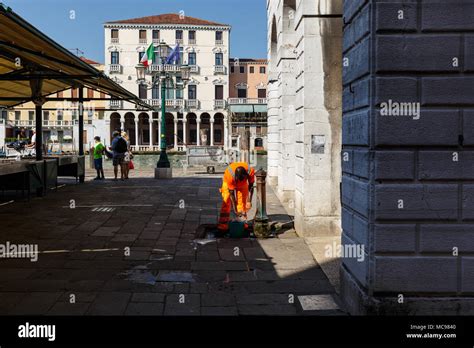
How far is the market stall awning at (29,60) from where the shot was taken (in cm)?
762

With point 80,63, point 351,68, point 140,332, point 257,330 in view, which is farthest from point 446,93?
point 80,63

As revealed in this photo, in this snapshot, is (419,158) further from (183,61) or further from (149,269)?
(183,61)

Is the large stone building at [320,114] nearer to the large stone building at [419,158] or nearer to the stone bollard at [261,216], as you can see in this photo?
the stone bollard at [261,216]

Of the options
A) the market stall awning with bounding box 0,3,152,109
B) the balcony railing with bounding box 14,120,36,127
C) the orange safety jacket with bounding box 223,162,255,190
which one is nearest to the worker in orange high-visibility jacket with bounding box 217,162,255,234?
the orange safety jacket with bounding box 223,162,255,190

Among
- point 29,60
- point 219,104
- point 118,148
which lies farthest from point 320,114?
point 219,104

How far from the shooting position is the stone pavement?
15.9 feet

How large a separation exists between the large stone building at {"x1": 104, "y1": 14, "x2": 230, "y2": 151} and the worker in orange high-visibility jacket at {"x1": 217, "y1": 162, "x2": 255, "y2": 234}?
2283 inches

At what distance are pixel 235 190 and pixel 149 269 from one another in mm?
2858

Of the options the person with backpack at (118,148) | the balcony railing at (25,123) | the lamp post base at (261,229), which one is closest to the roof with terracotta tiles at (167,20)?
the balcony railing at (25,123)

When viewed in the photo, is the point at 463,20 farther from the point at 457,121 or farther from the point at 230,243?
the point at 230,243

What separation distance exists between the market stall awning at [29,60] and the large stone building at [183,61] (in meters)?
51.3

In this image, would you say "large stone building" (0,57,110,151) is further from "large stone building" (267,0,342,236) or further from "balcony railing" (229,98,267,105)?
"large stone building" (267,0,342,236)

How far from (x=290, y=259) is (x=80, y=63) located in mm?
6417

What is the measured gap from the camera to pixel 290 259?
6742 millimetres
